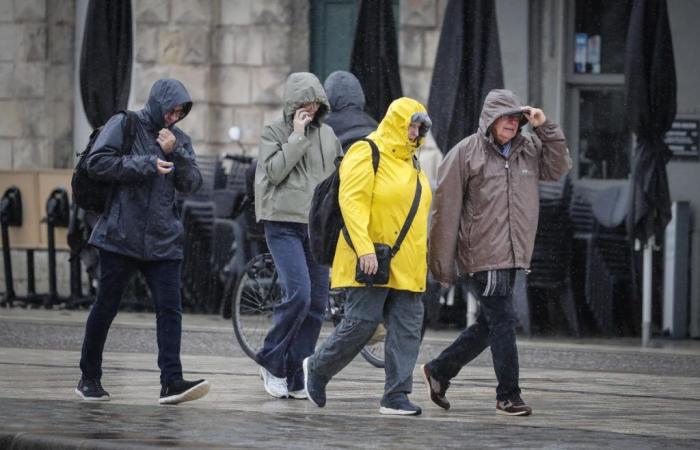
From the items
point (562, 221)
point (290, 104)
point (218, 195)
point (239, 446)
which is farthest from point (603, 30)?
point (239, 446)

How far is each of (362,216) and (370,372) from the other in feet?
9.98

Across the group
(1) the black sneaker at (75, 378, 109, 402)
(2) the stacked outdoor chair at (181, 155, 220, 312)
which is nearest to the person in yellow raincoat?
(1) the black sneaker at (75, 378, 109, 402)

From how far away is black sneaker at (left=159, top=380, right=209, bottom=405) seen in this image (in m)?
9.55

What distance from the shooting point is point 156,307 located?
31.8 ft

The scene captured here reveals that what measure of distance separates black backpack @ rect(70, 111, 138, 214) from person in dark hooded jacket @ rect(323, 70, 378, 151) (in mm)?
1566

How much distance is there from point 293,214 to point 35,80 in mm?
10617

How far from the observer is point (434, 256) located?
9609 mm

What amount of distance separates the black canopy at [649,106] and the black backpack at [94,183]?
629cm

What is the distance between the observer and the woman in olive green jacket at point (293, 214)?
10078mm

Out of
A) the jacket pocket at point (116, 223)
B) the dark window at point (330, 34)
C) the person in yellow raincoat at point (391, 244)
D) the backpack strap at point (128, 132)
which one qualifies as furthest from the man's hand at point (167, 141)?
→ the dark window at point (330, 34)

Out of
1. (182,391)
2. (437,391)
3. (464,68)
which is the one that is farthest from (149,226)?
(464,68)

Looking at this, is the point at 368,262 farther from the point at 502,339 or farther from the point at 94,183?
the point at 94,183

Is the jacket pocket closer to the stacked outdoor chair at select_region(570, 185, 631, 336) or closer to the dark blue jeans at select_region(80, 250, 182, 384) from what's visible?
the dark blue jeans at select_region(80, 250, 182, 384)

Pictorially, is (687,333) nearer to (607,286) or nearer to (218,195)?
(607,286)
